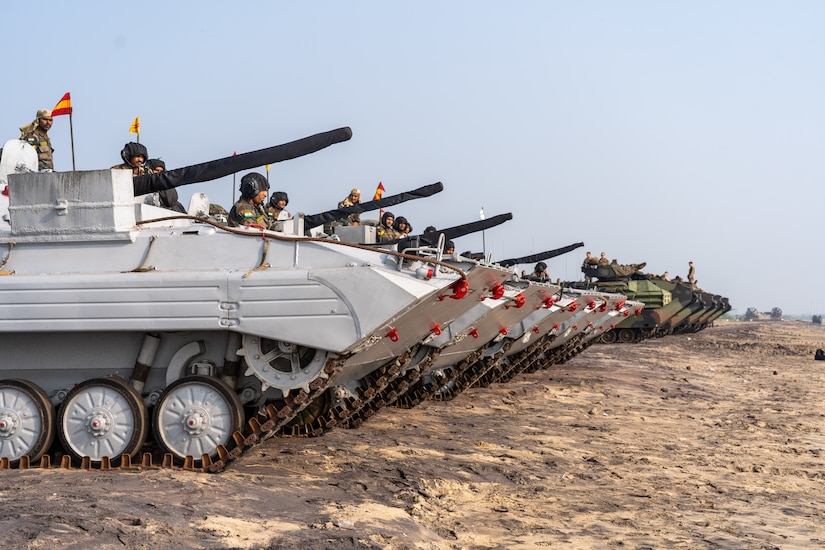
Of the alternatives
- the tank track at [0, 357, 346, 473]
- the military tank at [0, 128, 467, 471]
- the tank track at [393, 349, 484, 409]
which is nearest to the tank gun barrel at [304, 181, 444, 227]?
the tank track at [393, 349, 484, 409]

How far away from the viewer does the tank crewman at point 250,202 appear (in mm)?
10562

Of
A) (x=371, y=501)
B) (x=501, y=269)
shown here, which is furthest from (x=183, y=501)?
(x=501, y=269)

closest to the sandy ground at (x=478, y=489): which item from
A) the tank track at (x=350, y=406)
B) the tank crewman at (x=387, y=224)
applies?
the tank track at (x=350, y=406)

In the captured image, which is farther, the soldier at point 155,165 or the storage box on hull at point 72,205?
the soldier at point 155,165

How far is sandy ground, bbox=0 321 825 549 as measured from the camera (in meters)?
6.53

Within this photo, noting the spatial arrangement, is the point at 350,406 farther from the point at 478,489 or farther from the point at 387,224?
the point at 387,224

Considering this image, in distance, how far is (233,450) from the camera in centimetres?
854

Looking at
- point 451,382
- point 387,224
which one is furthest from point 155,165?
point 451,382

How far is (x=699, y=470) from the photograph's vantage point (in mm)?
10492

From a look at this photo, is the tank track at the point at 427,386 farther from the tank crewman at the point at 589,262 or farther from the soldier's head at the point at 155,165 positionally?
the tank crewman at the point at 589,262

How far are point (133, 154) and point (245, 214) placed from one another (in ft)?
4.57

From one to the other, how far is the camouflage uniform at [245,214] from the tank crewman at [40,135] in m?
2.25

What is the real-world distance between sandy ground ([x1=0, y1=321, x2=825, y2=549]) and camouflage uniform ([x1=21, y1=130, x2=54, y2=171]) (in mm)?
3880

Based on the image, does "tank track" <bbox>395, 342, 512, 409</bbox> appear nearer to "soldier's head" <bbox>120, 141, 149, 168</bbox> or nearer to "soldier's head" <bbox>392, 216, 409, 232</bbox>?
"soldier's head" <bbox>392, 216, 409, 232</bbox>
